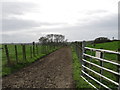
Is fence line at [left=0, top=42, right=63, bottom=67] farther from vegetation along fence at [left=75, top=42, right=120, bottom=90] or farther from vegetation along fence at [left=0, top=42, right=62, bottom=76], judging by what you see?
vegetation along fence at [left=75, top=42, right=120, bottom=90]

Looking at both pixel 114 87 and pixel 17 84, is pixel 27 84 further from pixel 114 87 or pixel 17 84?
pixel 114 87

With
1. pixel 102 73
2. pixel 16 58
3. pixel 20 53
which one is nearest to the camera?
pixel 102 73

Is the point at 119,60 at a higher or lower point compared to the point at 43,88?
higher

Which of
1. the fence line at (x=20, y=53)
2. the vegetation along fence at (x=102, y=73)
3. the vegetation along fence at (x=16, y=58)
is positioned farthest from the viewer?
the fence line at (x=20, y=53)

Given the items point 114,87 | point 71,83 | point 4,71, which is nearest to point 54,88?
point 71,83

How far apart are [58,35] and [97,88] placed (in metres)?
95.5

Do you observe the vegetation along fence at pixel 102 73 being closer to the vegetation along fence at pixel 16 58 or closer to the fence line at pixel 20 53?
the vegetation along fence at pixel 16 58

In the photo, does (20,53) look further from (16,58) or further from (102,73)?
(102,73)

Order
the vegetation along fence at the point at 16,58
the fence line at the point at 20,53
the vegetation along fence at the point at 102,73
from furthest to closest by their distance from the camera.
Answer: the fence line at the point at 20,53 → the vegetation along fence at the point at 16,58 → the vegetation along fence at the point at 102,73

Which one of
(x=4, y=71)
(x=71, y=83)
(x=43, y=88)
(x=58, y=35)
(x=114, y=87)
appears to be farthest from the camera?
(x=58, y=35)

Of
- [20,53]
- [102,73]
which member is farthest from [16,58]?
[20,53]

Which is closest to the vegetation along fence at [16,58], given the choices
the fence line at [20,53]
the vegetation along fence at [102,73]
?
the fence line at [20,53]

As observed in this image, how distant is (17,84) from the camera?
714 cm

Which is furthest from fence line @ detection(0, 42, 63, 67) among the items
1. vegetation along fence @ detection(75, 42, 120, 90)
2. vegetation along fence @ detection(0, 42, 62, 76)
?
vegetation along fence @ detection(75, 42, 120, 90)
